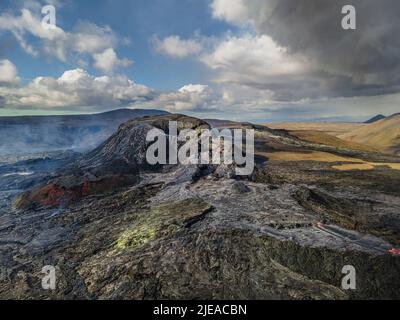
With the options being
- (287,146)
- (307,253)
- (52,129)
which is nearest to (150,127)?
(287,146)

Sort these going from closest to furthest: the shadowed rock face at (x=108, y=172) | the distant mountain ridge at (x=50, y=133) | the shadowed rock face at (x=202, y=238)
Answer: the shadowed rock face at (x=202, y=238) < the shadowed rock face at (x=108, y=172) < the distant mountain ridge at (x=50, y=133)

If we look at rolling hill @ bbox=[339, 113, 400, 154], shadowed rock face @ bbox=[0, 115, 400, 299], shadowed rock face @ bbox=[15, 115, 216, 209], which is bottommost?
shadowed rock face @ bbox=[0, 115, 400, 299]

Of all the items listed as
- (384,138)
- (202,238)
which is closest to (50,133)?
(384,138)

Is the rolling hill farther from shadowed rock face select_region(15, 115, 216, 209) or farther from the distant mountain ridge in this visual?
the distant mountain ridge

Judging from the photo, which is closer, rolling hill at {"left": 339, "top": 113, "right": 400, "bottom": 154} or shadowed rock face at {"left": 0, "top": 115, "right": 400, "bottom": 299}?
shadowed rock face at {"left": 0, "top": 115, "right": 400, "bottom": 299}

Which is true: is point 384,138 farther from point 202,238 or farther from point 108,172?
point 202,238

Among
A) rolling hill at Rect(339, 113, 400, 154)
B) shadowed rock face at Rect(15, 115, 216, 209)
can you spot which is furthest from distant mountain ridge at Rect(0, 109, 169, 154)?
rolling hill at Rect(339, 113, 400, 154)

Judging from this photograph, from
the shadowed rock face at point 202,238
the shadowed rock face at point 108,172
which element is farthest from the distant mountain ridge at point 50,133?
the shadowed rock face at point 202,238

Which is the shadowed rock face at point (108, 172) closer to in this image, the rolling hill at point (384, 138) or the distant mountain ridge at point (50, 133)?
the distant mountain ridge at point (50, 133)
